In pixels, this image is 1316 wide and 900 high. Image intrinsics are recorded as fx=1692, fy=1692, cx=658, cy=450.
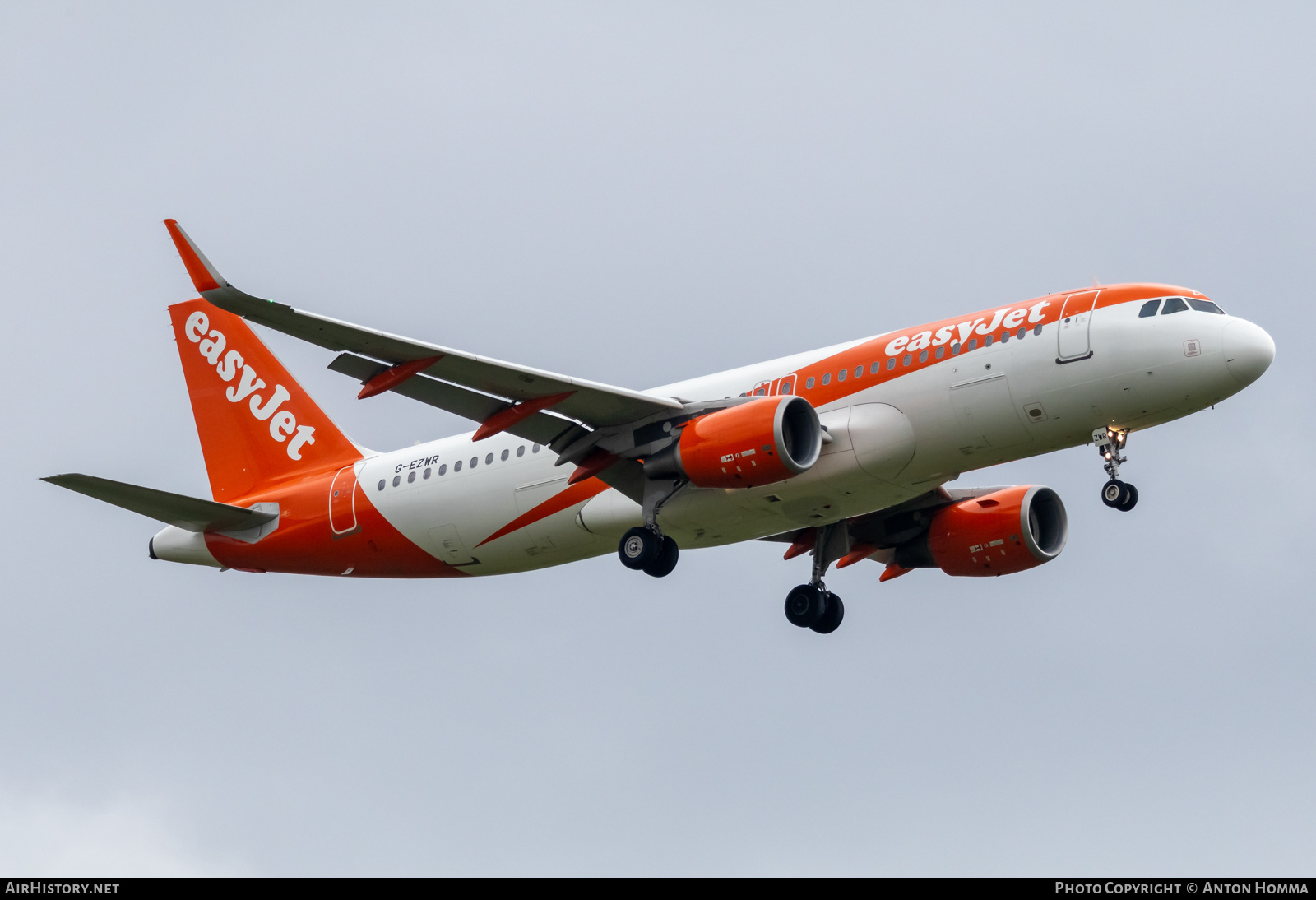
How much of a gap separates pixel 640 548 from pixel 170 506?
11.1 metres

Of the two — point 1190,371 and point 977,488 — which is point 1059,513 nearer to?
point 977,488

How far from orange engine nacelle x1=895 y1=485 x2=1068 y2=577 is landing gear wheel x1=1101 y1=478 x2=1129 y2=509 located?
6.23m

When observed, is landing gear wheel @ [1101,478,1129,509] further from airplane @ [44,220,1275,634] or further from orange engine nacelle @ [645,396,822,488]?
orange engine nacelle @ [645,396,822,488]

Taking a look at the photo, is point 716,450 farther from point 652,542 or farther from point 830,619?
point 830,619

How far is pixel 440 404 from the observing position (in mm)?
33281

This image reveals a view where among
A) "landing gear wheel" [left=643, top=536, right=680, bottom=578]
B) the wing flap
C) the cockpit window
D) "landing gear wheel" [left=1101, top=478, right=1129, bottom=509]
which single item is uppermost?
the cockpit window

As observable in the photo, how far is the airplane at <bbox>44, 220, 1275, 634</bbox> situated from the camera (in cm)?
3117

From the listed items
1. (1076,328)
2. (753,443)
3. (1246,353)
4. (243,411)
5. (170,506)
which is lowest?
(753,443)

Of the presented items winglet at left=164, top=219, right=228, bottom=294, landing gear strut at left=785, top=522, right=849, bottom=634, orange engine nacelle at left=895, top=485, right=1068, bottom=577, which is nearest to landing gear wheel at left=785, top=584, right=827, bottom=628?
landing gear strut at left=785, top=522, right=849, bottom=634

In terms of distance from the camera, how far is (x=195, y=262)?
29172mm

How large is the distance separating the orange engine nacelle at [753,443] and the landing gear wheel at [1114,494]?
5.37 meters

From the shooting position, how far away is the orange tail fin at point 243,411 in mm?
40719

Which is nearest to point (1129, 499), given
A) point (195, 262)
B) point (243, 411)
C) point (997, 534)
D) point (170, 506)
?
point (997, 534)

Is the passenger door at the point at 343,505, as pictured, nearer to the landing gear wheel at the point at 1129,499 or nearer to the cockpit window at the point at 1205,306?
the landing gear wheel at the point at 1129,499
